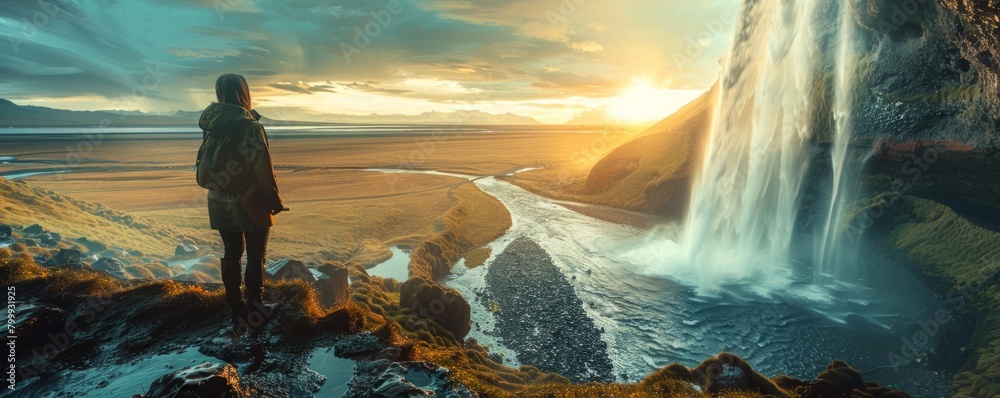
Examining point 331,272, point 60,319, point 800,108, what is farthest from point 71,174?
point 800,108

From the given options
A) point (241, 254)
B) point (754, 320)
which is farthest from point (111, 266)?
point (754, 320)

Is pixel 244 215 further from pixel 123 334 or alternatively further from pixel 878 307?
pixel 878 307

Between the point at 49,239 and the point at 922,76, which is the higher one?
the point at 922,76

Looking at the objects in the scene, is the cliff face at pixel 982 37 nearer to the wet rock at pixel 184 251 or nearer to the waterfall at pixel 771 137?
the waterfall at pixel 771 137

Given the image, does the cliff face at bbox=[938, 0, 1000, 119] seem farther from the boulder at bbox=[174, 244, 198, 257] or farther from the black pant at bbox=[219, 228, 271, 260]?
the boulder at bbox=[174, 244, 198, 257]

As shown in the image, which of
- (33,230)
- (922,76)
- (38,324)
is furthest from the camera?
(922,76)

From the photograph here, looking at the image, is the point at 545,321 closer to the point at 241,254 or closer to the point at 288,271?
the point at 288,271
